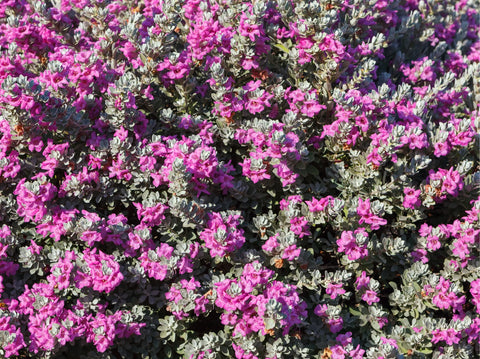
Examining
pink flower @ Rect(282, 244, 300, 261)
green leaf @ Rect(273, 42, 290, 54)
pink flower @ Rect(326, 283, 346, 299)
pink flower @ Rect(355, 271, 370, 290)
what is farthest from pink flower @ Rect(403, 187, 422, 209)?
green leaf @ Rect(273, 42, 290, 54)

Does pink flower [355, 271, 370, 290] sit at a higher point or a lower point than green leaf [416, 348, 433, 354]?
higher

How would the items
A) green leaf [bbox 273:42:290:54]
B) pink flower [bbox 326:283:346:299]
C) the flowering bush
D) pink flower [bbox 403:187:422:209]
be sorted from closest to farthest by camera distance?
the flowering bush, pink flower [bbox 326:283:346:299], pink flower [bbox 403:187:422:209], green leaf [bbox 273:42:290:54]

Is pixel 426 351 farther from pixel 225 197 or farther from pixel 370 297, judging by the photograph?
pixel 225 197

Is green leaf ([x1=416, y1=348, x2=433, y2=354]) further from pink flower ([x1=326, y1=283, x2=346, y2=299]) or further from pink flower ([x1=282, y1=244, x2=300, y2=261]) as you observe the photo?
pink flower ([x1=282, y1=244, x2=300, y2=261])

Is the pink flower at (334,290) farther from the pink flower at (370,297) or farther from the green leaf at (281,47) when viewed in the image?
the green leaf at (281,47)

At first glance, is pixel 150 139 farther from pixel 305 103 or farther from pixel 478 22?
pixel 478 22

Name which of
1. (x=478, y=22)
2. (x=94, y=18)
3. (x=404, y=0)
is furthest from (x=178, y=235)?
(x=478, y=22)

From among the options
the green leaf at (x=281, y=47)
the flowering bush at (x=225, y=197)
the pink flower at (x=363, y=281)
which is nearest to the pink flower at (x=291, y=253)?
the flowering bush at (x=225, y=197)

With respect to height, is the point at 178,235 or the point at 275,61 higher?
the point at 275,61

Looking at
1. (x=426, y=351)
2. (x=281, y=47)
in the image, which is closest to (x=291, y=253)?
(x=426, y=351)
